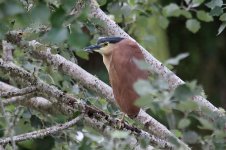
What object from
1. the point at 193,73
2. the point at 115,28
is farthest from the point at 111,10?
the point at 193,73

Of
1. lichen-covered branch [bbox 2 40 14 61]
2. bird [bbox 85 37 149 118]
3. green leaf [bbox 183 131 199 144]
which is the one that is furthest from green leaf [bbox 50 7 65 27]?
lichen-covered branch [bbox 2 40 14 61]

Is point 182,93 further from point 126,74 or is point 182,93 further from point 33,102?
point 33,102

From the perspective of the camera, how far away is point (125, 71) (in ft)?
5.60

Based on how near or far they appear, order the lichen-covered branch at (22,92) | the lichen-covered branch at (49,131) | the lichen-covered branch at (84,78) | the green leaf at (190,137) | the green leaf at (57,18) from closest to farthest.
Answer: the green leaf at (57,18)
the green leaf at (190,137)
the lichen-covered branch at (49,131)
the lichen-covered branch at (22,92)
the lichen-covered branch at (84,78)

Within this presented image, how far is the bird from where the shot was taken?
66.8 inches

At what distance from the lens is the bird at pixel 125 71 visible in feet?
5.57

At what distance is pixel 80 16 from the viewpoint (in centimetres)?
116

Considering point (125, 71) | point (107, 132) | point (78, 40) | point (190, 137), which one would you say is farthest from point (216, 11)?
point (78, 40)

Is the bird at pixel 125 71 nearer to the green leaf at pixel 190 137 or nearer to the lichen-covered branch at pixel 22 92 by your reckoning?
the lichen-covered branch at pixel 22 92

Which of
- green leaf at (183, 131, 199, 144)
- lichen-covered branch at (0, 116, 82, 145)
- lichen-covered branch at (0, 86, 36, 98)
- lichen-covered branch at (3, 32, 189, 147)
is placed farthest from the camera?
lichen-covered branch at (3, 32, 189, 147)

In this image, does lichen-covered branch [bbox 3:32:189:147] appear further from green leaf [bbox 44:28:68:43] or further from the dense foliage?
green leaf [bbox 44:28:68:43]

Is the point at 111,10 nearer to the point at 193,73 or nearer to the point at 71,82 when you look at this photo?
the point at 71,82

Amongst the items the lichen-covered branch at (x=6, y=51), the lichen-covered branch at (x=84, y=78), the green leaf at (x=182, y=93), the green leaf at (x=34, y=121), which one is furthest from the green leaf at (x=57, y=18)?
the green leaf at (x=34, y=121)

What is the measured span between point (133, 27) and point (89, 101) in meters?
0.54
